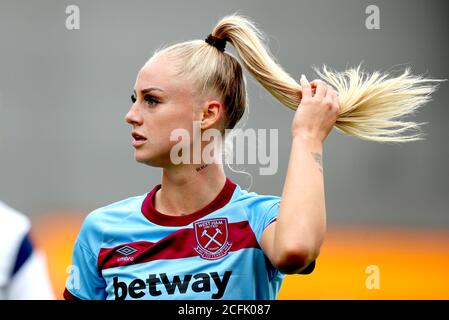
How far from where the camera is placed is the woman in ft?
8.46

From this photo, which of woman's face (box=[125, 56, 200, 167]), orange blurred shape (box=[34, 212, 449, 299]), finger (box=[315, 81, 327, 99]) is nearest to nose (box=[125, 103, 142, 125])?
woman's face (box=[125, 56, 200, 167])

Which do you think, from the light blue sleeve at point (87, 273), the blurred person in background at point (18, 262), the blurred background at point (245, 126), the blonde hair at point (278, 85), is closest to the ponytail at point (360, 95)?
the blonde hair at point (278, 85)

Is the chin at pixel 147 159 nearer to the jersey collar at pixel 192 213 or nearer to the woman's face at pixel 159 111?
the woman's face at pixel 159 111

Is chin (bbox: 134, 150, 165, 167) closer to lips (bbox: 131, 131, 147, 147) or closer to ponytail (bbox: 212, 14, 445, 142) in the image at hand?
lips (bbox: 131, 131, 147, 147)

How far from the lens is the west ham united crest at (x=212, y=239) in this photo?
2.64 metres

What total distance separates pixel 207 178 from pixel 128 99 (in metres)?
6.10

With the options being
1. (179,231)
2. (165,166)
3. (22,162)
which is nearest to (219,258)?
(179,231)

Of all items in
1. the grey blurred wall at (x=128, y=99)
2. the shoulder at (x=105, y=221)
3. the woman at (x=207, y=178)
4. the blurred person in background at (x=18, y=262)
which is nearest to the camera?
the blurred person in background at (x=18, y=262)

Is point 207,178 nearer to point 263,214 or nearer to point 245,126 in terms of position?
point 263,214

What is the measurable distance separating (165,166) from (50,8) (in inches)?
254

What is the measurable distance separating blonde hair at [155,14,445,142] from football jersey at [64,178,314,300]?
336mm

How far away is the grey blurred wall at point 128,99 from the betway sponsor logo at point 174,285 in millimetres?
5401

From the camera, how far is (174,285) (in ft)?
8.54

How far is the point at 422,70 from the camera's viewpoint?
9.40m
